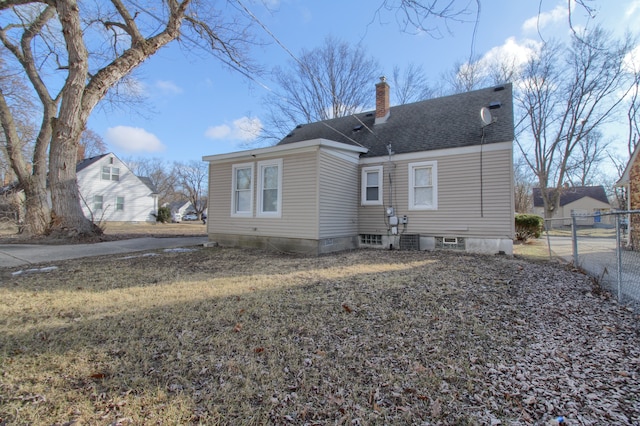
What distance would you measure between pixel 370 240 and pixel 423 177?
2736 millimetres

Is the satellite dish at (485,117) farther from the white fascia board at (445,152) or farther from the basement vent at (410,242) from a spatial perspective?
the basement vent at (410,242)

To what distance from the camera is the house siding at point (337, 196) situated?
864cm

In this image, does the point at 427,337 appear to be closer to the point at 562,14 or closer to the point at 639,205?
the point at 562,14

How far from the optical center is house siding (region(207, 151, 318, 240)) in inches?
336

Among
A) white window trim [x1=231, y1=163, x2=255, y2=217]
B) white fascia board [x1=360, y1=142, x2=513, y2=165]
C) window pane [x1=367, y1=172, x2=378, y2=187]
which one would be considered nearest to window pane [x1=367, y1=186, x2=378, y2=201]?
window pane [x1=367, y1=172, x2=378, y2=187]

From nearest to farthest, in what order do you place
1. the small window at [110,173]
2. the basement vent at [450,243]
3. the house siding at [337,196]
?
the house siding at [337,196] < the basement vent at [450,243] < the small window at [110,173]

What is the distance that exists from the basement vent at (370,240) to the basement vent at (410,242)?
2.62 feet

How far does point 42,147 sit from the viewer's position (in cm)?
1239

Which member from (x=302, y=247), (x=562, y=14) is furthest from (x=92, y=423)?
(x=302, y=247)

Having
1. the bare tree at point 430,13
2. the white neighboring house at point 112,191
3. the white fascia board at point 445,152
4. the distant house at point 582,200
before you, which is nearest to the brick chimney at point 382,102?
the white fascia board at point 445,152

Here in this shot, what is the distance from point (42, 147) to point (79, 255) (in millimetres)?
7732

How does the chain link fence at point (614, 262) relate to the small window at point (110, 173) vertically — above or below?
below

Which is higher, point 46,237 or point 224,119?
point 224,119

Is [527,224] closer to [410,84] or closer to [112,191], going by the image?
[410,84]
